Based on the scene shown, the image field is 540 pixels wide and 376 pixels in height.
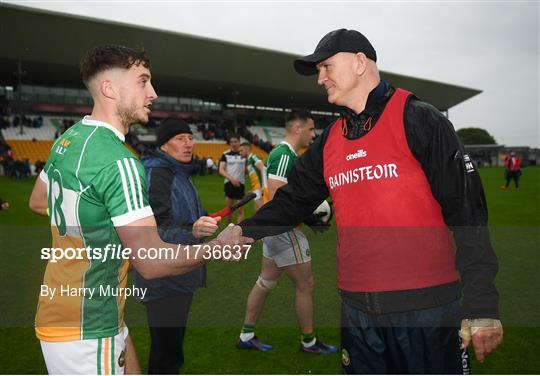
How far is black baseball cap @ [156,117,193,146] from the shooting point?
328 cm

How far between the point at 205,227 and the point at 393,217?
1.17 metres

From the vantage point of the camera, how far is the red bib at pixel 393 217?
6.55ft

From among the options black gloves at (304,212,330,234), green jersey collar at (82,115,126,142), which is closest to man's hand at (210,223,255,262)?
green jersey collar at (82,115,126,142)

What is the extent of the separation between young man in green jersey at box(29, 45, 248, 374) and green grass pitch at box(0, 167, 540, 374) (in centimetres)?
184

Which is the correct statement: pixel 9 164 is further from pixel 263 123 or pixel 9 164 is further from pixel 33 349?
pixel 263 123

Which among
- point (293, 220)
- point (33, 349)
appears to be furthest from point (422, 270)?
point (33, 349)

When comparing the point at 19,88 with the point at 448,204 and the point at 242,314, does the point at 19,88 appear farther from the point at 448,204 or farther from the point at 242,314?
the point at 448,204

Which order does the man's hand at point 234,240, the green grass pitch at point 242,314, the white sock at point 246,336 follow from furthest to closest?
the white sock at point 246,336 < the green grass pitch at point 242,314 < the man's hand at point 234,240

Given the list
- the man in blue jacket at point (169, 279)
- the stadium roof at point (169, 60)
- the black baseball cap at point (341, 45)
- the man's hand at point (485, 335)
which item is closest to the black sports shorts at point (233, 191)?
the man in blue jacket at point (169, 279)

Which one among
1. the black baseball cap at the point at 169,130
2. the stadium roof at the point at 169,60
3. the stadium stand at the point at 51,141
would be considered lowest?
the black baseball cap at the point at 169,130

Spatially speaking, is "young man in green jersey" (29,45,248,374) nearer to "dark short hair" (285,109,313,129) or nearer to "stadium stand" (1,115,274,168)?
"dark short hair" (285,109,313,129)

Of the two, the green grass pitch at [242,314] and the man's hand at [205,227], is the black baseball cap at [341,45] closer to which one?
the man's hand at [205,227]

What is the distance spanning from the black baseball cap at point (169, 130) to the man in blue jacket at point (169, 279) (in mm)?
275

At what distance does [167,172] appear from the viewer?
9.65 feet
